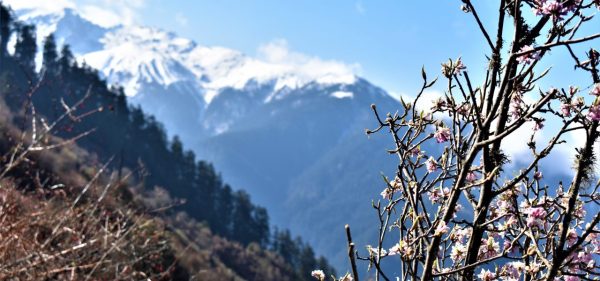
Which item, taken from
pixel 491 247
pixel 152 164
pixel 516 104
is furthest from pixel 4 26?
pixel 516 104

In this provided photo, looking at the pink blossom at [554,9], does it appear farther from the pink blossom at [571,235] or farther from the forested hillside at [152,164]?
the forested hillside at [152,164]

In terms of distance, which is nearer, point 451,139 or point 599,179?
point 599,179

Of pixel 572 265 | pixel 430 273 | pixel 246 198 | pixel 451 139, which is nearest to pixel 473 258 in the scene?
pixel 430 273

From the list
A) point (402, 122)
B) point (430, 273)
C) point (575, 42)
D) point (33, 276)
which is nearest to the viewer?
point (575, 42)

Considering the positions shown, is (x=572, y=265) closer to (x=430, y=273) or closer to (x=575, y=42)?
(x=430, y=273)

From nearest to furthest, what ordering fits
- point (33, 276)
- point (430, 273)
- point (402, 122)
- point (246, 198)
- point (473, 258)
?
→ point (430, 273), point (473, 258), point (402, 122), point (33, 276), point (246, 198)

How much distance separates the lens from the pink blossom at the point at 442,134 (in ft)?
10.0

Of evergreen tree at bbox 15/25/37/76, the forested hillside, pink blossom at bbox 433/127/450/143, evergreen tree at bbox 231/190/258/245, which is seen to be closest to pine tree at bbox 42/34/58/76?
the forested hillside

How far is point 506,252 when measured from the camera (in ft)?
8.85

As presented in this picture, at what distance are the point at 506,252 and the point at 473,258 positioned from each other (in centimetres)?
34

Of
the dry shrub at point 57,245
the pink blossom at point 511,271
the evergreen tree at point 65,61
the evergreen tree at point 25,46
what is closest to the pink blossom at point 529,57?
the pink blossom at point 511,271

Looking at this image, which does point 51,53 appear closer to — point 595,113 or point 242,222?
point 242,222

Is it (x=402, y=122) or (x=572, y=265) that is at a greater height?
(x=402, y=122)

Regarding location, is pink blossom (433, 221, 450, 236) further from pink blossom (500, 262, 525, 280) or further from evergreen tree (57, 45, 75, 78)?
evergreen tree (57, 45, 75, 78)
